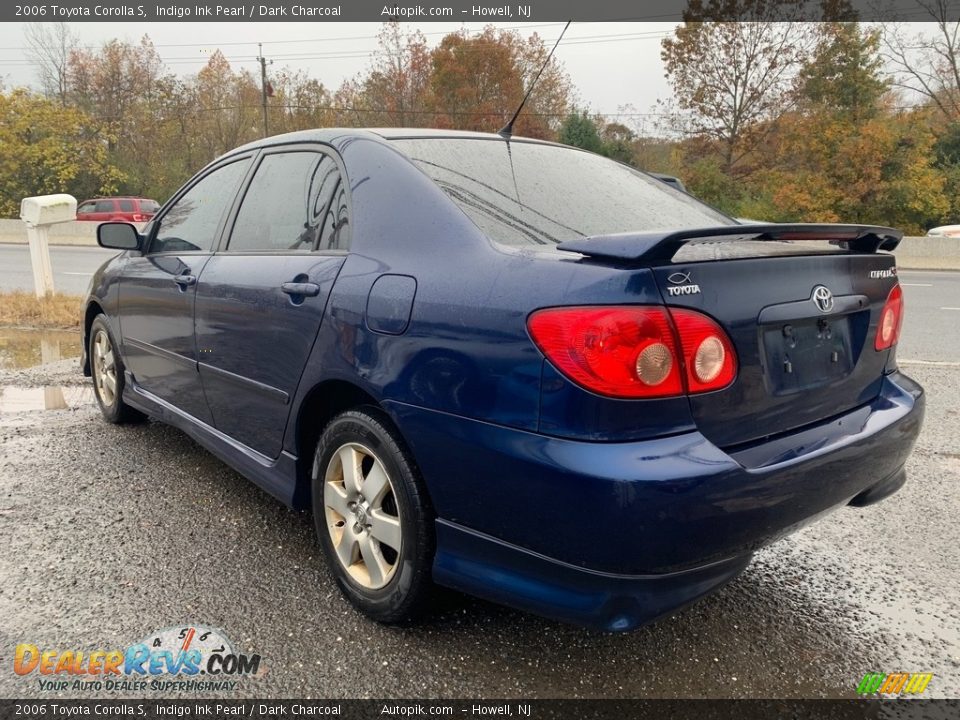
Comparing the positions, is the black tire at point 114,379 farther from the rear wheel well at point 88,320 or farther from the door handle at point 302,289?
the door handle at point 302,289

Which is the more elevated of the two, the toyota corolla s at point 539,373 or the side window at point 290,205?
the side window at point 290,205

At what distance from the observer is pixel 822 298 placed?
2.08 m

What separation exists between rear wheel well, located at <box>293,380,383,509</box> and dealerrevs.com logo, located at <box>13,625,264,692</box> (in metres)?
0.59

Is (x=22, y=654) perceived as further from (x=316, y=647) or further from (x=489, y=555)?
(x=489, y=555)

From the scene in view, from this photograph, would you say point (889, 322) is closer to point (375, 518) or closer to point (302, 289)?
point (375, 518)

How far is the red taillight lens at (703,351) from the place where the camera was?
1757 mm

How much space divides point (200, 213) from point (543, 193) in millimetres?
1961

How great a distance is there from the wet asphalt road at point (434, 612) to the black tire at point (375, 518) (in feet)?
0.39

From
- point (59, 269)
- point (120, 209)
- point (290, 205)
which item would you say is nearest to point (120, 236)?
point (290, 205)

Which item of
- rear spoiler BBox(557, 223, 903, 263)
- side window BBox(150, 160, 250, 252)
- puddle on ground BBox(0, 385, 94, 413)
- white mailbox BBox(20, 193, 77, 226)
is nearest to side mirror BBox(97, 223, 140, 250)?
side window BBox(150, 160, 250, 252)

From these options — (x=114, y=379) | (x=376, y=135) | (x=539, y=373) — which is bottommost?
(x=114, y=379)

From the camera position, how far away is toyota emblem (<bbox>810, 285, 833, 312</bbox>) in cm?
206

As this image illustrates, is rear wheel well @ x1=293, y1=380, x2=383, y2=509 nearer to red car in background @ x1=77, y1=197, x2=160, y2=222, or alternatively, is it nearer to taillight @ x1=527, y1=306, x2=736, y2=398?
taillight @ x1=527, y1=306, x2=736, y2=398

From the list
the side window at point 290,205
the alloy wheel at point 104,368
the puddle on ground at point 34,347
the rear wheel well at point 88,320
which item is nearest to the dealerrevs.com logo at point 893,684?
the side window at point 290,205
